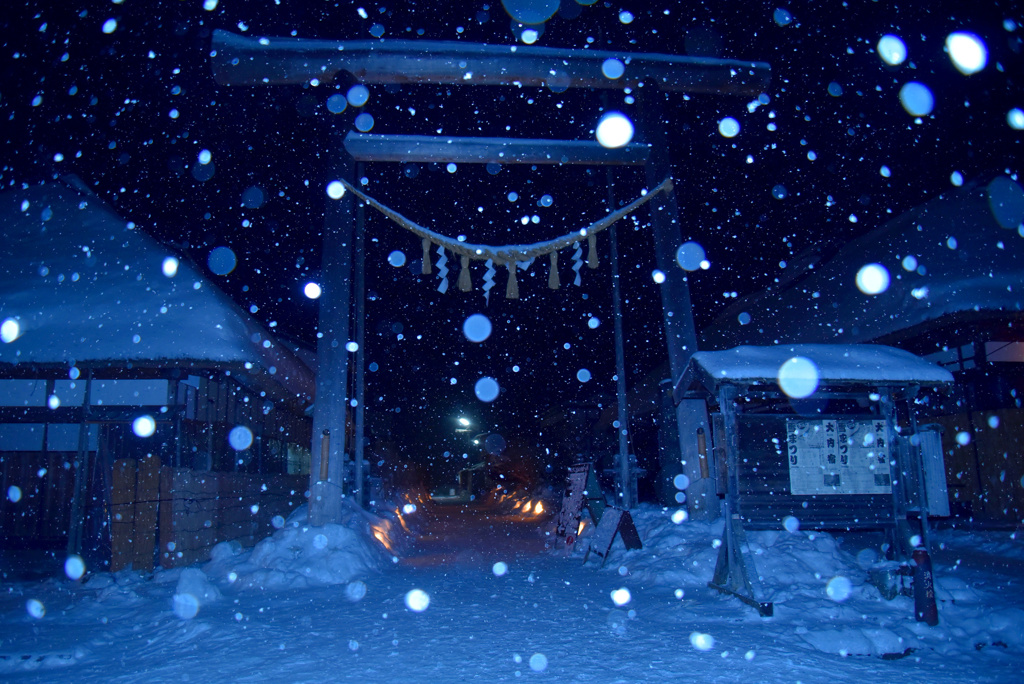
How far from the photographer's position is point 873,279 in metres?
12.8

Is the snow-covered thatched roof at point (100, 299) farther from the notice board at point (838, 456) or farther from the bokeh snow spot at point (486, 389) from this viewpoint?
the bokeh snow spot at point (486, 389)

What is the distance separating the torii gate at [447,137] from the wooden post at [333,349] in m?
0.02

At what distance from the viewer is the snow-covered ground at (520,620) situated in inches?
173

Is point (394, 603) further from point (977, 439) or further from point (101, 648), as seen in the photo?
point (977, 439)

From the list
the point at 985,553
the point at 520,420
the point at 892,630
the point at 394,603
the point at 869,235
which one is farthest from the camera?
the point at 520,420

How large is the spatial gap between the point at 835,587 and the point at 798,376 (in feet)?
7.54

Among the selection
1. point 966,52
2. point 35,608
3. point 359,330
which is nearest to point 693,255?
point 966,52

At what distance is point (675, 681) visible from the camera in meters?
4.02

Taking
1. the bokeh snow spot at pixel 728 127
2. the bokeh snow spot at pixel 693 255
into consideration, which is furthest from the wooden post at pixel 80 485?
the bokeh snow spot at pixel 728 127

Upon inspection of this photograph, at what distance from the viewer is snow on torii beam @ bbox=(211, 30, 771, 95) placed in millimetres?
10820

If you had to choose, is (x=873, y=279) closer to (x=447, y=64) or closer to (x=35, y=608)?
(x=447, y=64)

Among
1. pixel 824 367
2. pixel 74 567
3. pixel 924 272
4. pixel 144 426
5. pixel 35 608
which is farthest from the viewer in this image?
pixel 924 272

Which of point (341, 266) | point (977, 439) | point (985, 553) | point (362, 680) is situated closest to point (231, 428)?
point (341, 266)

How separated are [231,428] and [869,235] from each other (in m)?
14.7
